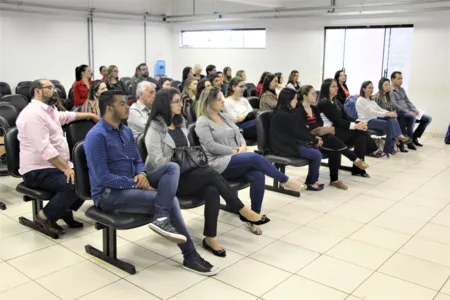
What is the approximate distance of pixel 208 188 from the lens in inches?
133

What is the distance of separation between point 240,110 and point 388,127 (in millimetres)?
2350

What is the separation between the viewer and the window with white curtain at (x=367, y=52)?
9266mm

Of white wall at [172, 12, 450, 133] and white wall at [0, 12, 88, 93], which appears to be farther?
white wall at [0, 12, 88, 93]

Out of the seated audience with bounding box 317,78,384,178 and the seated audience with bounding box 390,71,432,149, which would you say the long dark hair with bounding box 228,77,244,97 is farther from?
the seated audience with bounding box 390,71,432,149

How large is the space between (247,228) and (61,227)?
159 centimetres

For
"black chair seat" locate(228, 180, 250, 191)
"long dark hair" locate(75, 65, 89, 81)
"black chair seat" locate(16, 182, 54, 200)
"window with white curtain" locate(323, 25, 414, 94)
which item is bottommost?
"black chair seat" locate(16, 182, 54, 200)

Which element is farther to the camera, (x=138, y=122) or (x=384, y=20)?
(x=384, y=20)

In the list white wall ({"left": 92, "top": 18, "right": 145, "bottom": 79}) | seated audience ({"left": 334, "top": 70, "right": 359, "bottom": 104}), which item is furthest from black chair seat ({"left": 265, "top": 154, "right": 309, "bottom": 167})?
white wall ({"left": 92, "top": 18, "right": 145, "bottom": 79})

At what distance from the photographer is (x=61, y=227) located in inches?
150

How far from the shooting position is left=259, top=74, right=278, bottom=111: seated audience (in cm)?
626

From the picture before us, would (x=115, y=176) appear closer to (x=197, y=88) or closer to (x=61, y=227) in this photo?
(x=61, y=227)

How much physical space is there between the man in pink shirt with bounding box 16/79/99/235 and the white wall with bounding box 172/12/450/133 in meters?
7.50

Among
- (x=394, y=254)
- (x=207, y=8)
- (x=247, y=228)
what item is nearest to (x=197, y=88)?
(x=247, y=228)

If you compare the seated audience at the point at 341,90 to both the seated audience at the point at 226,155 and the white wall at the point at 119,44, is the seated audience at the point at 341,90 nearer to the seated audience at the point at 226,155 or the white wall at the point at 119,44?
the seated audience at the point at 226,155
